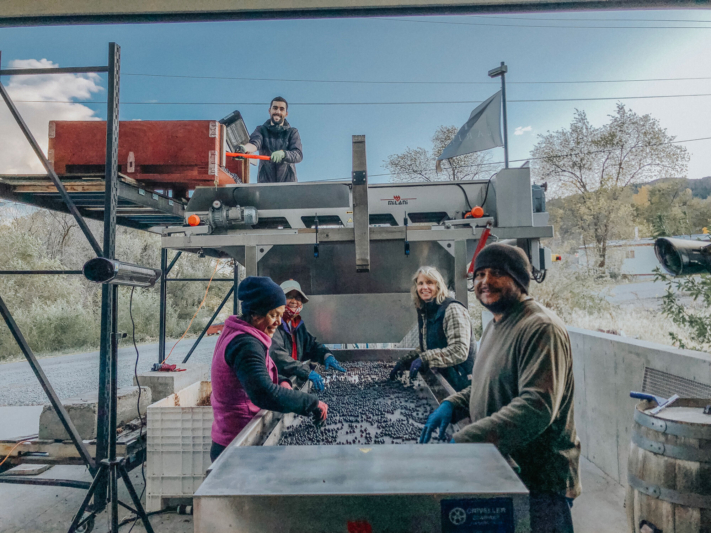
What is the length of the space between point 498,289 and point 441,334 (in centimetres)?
156

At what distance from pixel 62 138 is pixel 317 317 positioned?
2709mm

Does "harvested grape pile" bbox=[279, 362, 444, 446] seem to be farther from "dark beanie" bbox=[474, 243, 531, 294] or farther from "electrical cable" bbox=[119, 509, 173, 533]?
"electrical cable" bbox=[119, 509, 173, 533]

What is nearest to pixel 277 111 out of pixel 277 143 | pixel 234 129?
pixel 277 143

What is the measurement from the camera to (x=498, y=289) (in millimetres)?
1766

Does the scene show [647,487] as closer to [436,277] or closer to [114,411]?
[436,277]

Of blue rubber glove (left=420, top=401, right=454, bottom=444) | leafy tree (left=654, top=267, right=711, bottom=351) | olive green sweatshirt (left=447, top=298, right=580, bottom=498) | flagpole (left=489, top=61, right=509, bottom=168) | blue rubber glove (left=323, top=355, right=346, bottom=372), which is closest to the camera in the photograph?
olive green sweatshirt (left=447, top=298, right=580, bottom=498)

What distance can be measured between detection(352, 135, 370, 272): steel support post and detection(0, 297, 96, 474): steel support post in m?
2.28

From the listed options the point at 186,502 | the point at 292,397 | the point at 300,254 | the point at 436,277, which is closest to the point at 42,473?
the point at 186,502

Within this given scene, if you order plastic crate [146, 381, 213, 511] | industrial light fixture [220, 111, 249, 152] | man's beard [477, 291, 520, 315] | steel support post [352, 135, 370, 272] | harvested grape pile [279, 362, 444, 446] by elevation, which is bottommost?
plastic crate [146, 381, 213, 511]

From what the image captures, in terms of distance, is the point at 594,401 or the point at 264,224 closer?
A: the point at 264,224

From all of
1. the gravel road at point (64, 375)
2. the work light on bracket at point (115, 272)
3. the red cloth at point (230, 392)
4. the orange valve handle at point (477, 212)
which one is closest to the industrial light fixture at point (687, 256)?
the orange valve handle at point (477, 212)

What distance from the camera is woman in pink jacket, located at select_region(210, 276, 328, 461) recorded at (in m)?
1.88

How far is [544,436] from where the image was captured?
1654mm

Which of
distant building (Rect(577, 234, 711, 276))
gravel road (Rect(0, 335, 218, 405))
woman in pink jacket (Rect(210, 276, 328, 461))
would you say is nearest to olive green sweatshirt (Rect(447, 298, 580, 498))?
woman in pink jacket (Rect(210, 276, 328, 461))
